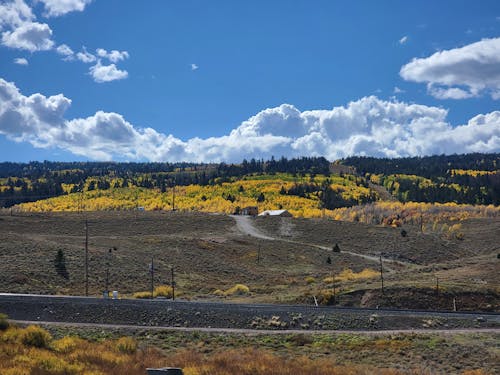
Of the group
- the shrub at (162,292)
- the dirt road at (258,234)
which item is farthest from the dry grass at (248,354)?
the dirt road at (258,234)

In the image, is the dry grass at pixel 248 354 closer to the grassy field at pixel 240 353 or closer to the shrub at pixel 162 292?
the grassy field at pixel 240 353

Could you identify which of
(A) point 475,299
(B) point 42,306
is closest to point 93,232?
(B) point 42,306

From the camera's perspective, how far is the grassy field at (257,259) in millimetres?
47969

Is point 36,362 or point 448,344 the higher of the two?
point 36,362

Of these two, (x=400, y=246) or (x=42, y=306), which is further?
(x=400, y=246)

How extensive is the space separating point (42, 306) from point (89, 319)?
409cm

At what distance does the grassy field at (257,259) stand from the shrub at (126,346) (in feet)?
63.0

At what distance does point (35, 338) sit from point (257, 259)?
60461 millimetres

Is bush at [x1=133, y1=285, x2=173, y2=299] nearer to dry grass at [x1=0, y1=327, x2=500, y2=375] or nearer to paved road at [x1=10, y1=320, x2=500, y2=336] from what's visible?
paved road at [x1=10, y1=320, x2=500, y2=336]

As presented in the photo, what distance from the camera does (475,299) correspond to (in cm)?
4378

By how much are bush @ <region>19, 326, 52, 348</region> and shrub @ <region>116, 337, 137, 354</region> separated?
3767 mm

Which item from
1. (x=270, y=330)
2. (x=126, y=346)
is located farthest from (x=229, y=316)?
(x=126, y=346)

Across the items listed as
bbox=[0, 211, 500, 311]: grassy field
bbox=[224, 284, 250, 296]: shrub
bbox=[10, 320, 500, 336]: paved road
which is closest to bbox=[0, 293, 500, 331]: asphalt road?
bbox=[10, 320, 500, 336]: paved road

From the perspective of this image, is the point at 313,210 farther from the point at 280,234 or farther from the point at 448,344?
the point at 448,344
